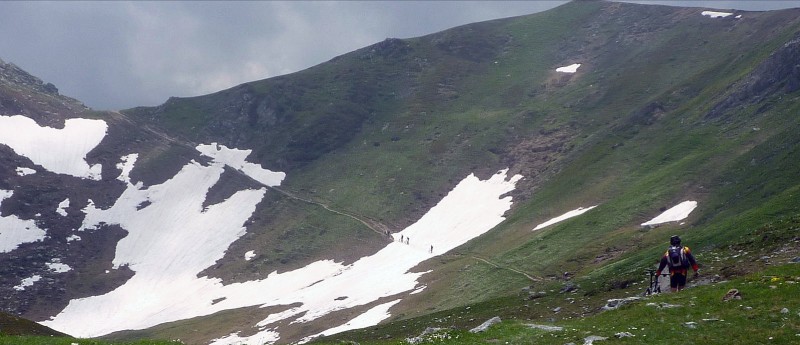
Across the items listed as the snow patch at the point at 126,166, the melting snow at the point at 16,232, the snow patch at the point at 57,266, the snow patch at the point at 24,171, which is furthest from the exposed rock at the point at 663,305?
the snow patch at the point at 24,171

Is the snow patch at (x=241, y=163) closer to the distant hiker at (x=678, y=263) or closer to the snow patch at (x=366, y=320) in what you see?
the snow patch at (x=366, y=320)

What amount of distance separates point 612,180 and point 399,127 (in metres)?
93.7

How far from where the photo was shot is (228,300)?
122m

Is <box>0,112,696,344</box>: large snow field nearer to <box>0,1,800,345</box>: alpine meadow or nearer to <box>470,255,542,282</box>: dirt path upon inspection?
<box>0,1,800,345</box>: alpine meadow

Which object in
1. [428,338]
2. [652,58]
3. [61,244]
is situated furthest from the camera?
[652,58]

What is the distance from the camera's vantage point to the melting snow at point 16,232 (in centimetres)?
14412

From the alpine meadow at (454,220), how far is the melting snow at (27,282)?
1.97 ft

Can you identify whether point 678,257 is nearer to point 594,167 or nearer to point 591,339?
point 591,339

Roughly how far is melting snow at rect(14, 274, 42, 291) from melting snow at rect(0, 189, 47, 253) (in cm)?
1086

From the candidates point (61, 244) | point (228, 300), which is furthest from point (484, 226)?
point (61, 244)

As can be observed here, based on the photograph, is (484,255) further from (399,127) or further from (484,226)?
(399,127)

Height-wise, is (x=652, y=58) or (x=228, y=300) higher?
(x=652, y=58)

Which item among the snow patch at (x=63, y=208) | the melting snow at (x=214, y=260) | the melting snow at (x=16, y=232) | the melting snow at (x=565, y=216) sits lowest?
the melting snow at (x=565, y=216)

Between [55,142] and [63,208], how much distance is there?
1301 inches
